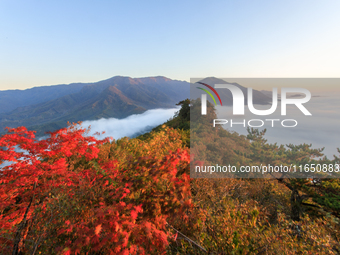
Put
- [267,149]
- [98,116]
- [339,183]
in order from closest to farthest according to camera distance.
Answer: [339,183]
[267,149]
[98,116]

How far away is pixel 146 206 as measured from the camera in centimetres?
337

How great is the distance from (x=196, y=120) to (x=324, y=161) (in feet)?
27.3

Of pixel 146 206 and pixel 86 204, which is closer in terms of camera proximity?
pixel 146 206

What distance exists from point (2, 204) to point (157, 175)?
384cm

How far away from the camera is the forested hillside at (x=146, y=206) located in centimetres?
262

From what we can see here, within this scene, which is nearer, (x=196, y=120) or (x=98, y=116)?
(x=196, y=120)

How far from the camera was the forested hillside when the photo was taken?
2615 mm

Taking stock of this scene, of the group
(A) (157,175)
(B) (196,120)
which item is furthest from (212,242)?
(B) (196,120)

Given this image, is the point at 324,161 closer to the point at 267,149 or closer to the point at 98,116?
the point at 267,149

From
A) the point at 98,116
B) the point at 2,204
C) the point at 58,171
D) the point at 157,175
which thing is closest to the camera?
the point at 157,175

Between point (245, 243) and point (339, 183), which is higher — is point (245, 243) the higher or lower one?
the higher one

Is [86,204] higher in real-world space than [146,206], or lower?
lower

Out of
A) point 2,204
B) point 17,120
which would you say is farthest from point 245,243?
point 17,120

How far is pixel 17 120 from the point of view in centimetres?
19588
